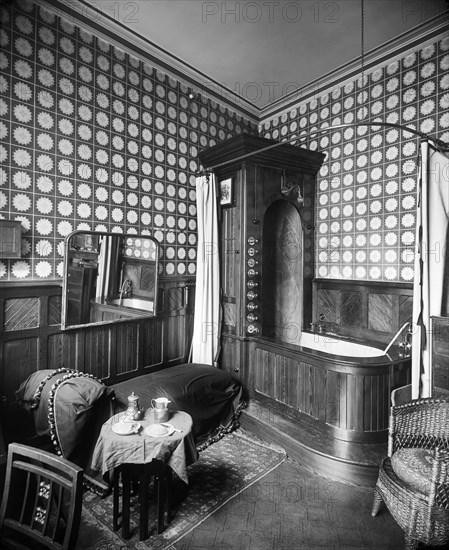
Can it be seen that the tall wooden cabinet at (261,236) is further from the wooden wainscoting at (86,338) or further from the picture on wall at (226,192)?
the wooden wainscoting at (86,338)

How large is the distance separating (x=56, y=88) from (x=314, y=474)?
4.00 metres

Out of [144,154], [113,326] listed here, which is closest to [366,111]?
[144,154]

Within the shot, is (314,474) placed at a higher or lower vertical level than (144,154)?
lower

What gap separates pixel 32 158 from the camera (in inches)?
121

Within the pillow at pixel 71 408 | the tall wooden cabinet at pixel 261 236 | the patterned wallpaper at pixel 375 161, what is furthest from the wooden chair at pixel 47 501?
the patterned wallpaper at pixel 375 161

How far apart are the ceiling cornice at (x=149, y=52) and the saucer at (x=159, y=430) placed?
11.6ft

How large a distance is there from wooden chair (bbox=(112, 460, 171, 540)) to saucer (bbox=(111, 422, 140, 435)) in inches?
8.1

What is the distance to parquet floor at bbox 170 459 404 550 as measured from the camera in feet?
7.22

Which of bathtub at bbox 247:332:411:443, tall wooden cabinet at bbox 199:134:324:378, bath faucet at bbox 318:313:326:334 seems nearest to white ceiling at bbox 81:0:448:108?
tall wooden cabinet at bbox 199:134:324:378

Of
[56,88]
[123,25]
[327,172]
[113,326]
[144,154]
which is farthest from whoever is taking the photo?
[327,172]

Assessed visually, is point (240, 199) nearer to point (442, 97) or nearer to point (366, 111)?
point (366, 111)

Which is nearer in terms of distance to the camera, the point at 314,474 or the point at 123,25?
the point at 314,474

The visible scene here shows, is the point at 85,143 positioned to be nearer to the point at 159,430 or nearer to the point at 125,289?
the point at 125,289

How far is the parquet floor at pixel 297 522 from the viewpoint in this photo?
7.22ft
